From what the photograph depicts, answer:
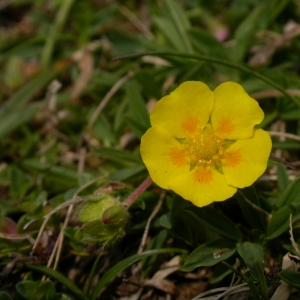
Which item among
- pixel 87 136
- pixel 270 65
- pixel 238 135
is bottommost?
pixel 270 65

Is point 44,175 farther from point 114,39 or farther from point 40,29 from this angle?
point 40,29

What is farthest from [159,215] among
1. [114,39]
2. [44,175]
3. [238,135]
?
[114,39]

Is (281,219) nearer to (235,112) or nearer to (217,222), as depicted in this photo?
(217,222)

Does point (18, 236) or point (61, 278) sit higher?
point (18, 236)

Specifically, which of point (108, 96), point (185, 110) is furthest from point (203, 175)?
point (108, 96)

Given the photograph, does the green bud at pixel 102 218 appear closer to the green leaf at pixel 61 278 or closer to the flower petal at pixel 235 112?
the green leaf at pixel 61 278
